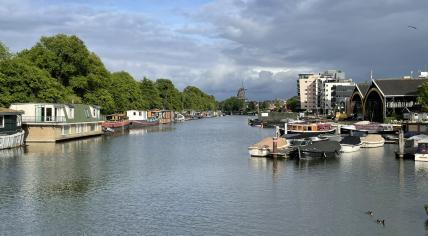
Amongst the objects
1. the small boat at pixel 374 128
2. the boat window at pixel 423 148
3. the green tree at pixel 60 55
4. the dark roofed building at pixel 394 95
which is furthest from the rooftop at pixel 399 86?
the boat window at pixel 423 148

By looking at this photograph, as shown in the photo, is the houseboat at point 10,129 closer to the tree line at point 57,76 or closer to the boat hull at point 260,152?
the tree line at point 57,76

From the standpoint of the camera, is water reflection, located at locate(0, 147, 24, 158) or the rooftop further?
the rooftop

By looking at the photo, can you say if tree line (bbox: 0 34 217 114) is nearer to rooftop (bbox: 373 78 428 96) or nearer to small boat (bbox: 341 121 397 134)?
small boat (bbox: 341 121 397 134)

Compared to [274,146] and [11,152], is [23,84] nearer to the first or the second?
[11,152]

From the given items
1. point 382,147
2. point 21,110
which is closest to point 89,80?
point 21,110

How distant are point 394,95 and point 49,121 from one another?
78885mm

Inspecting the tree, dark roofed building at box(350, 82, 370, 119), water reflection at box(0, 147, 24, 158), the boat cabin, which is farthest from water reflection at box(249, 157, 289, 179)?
dark roofed building at box(350, 82, 370, 119)

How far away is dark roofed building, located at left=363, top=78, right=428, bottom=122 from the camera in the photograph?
12381 cm

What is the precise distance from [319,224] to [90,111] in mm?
75654

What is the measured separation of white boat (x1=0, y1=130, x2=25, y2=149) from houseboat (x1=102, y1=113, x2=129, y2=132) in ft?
133

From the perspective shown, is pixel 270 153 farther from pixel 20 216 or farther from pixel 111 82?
pixel 111 82

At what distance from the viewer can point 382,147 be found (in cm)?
7412

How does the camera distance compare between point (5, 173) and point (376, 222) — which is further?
point (5, 173)

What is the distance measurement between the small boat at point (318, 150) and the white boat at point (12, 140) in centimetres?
3490
